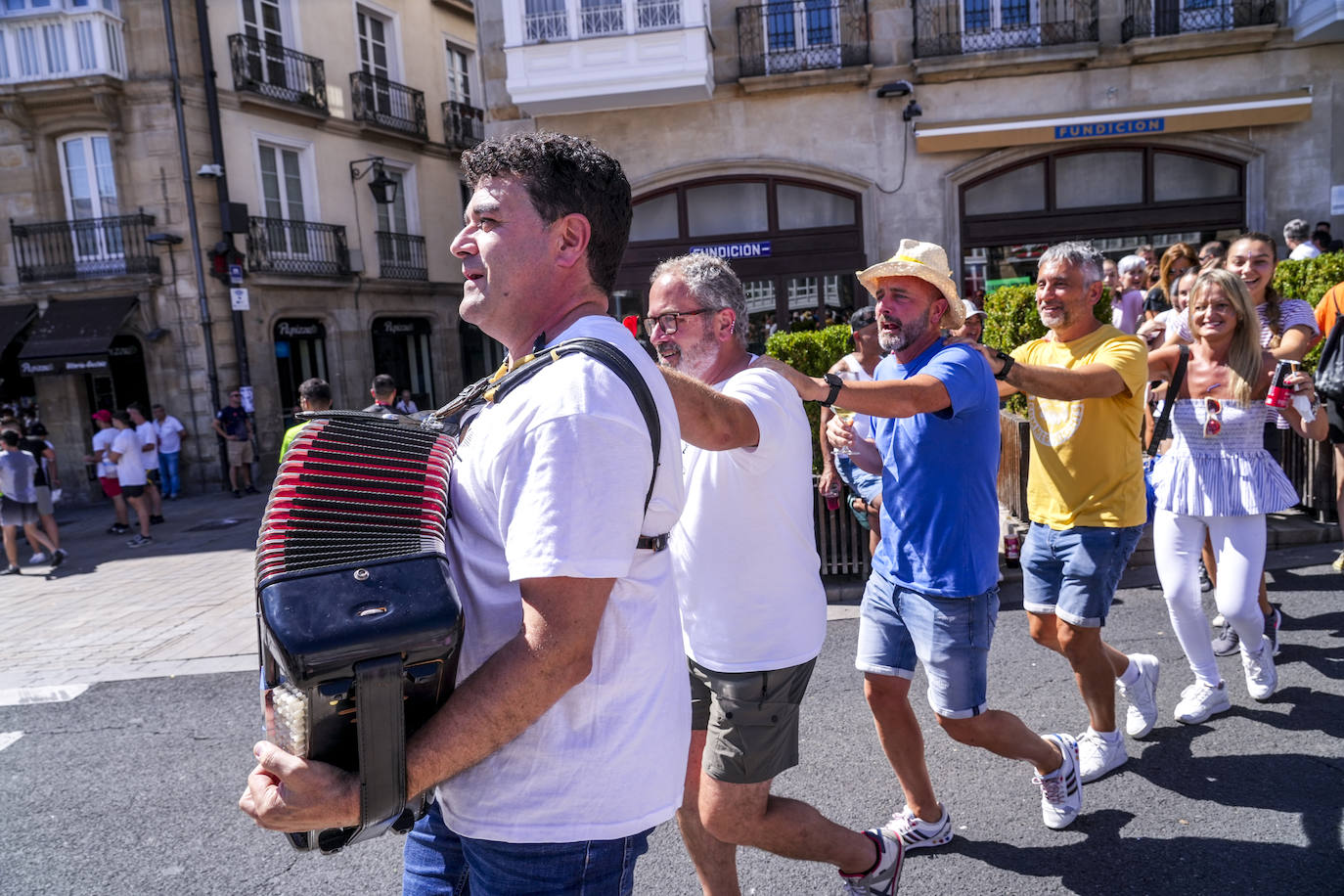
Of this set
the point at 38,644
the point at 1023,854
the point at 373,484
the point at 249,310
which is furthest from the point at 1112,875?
the point at 249,310

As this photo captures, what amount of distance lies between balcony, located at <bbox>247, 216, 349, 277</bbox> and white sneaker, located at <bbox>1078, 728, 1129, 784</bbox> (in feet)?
58.2

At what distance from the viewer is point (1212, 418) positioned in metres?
3.92

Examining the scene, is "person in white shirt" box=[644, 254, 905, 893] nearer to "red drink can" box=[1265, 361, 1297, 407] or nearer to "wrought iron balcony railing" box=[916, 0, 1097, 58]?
"red drink can" box=[1265, 361, 1297, 407]

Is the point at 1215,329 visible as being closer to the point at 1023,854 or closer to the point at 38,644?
the point at 1023,854

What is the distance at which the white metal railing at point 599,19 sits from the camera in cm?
1341

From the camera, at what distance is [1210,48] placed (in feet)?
43.8

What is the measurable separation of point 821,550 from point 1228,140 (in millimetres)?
11750

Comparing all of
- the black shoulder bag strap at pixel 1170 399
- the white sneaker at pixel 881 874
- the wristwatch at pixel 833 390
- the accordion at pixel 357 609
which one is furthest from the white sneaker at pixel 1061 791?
the accordion at pixel 357 609

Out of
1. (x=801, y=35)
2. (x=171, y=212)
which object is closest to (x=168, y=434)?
(x=171, y=212)

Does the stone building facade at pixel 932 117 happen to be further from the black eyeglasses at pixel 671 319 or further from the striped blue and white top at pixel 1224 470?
the black eyeglasses at pixel 671 319

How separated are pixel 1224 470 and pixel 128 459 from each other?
12.5m

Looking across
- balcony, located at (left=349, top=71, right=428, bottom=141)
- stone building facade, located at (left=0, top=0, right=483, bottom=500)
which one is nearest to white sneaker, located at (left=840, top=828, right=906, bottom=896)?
stone building facade, located at (left=0, top=0, right=483, bottom=500)

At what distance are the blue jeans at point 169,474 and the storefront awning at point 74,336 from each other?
2.06m

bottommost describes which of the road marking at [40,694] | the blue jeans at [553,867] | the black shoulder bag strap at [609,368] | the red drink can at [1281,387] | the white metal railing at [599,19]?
the road marking at [40,694]
